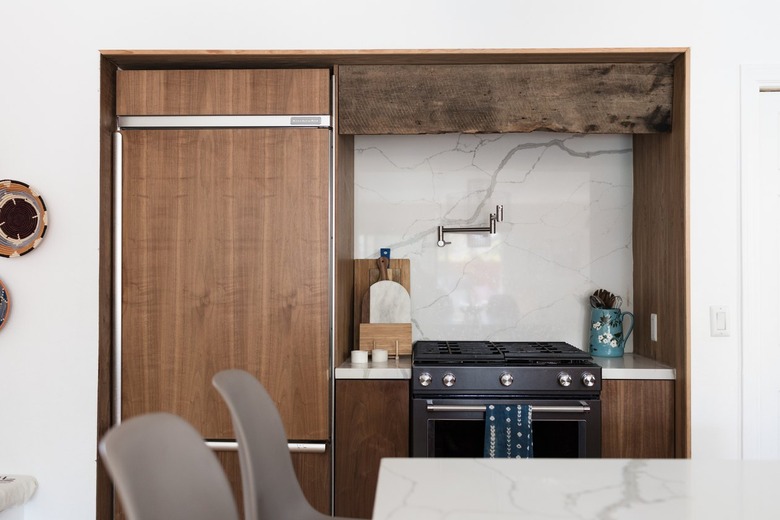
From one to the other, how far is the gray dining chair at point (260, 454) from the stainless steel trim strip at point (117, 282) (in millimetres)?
1227

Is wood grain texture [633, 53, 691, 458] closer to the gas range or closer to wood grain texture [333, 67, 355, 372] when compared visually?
the gas range

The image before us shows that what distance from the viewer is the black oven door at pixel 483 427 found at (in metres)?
2.61

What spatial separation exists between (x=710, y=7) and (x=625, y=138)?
2.48ft

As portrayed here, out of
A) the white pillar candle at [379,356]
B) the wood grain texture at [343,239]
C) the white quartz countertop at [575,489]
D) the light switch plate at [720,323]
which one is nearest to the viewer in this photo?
the white quartz countertop at [575,489]

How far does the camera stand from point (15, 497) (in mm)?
2514

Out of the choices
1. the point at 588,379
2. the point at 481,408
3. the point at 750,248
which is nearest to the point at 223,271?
the point at 481,408

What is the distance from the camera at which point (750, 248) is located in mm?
2605

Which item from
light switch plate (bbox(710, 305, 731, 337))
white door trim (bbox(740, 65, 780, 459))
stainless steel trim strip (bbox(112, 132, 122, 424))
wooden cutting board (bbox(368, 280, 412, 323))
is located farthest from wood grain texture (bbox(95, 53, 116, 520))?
white door trim (bbox(740, 65, 780, 459))

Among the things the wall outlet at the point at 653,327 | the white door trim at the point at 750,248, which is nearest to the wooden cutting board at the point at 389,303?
the wall outlet at the point at 653,327

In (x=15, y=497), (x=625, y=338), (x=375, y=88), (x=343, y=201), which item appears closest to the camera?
(x=15, y=497)

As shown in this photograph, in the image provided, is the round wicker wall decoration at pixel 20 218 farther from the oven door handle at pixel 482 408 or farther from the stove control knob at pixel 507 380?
the stove control knob at pixel 507 380

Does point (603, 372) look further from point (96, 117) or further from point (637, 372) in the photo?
point (96, 117)

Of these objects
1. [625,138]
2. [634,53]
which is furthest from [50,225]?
[625,138]

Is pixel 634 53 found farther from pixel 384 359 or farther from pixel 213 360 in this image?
pixel 213 360
